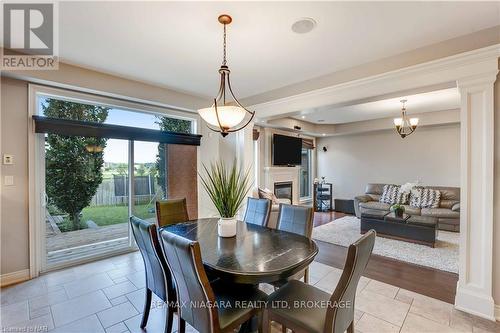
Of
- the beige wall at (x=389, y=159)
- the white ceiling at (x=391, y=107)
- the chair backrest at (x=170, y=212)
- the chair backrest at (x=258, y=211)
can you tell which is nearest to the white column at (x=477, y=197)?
the white ceiling at (x=391, y=107)

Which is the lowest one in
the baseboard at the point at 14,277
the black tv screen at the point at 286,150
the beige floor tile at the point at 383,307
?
the beige floor tile at the point at 383,307

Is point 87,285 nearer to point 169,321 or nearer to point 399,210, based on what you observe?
point 169,321

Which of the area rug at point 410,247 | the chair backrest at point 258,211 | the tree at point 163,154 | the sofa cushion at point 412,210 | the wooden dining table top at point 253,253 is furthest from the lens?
the sofa cushion at point 412,210

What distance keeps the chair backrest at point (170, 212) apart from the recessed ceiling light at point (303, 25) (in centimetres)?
245

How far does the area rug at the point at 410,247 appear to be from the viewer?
3526 millimetres

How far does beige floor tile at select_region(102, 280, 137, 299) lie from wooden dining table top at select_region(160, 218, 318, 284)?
0.96 meters

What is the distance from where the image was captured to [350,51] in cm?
268

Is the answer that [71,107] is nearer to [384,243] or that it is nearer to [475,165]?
[475,165]

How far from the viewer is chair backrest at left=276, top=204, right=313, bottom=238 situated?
2.47 meters

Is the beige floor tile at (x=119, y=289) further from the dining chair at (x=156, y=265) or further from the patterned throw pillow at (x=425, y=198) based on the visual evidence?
the patterned throw pillow at (x=425, y=198)

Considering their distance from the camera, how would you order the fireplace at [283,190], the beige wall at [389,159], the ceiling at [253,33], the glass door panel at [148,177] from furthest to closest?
1. the fireplace at [283,190]
2. the beige wall at [389,159]
3. the glass door panel at [148,177]
4. the ceiling at [253,33]

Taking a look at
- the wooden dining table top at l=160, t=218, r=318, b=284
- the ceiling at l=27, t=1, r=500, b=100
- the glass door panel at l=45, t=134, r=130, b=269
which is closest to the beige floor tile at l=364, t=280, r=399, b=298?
the wooden dining table top at l=160, t=218, r=318, b=284

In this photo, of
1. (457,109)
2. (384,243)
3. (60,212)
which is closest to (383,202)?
(384,243)

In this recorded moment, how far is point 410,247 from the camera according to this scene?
4137 mm
